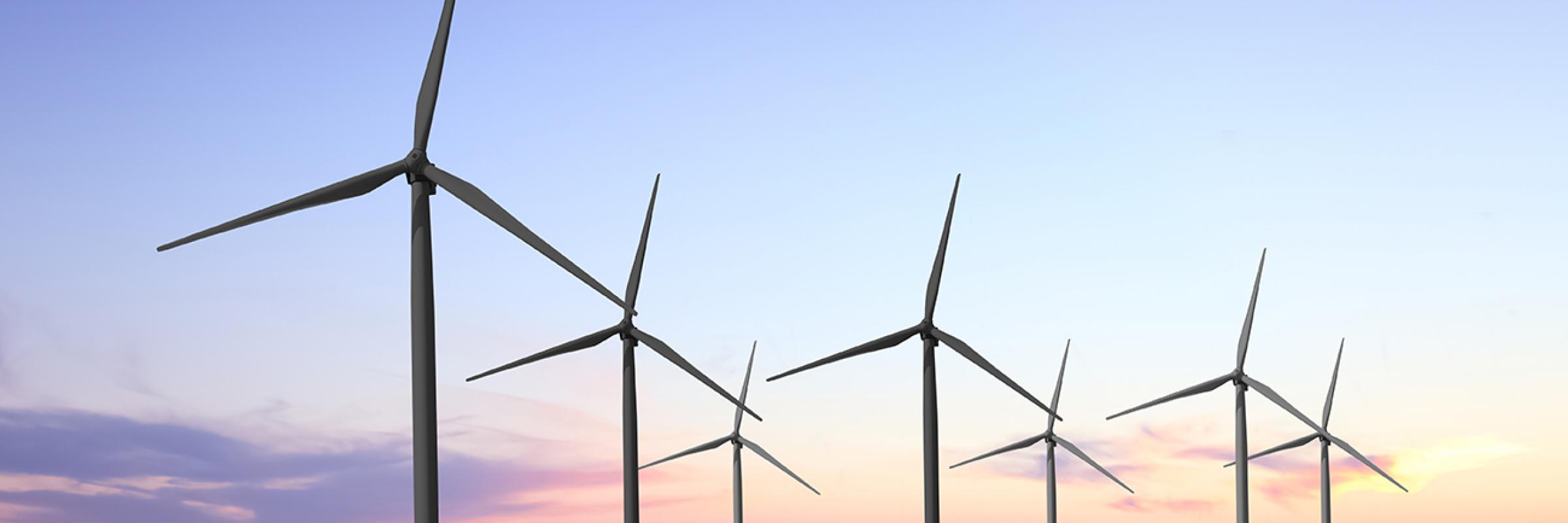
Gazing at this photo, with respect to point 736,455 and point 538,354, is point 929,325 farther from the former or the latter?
point 736,455

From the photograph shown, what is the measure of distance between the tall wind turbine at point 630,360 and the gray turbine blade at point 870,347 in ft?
8.94

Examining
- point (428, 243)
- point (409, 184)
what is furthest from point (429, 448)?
point (409, 184)

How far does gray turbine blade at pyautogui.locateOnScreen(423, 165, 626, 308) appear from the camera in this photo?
107 feet

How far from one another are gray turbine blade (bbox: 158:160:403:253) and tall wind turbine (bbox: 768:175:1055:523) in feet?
64.4

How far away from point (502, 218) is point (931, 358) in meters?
20.7

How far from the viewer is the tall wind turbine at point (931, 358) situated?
157 ft

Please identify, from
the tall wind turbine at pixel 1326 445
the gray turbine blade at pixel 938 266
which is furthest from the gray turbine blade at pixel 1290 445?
the gray turbine blade at pixel 938 266

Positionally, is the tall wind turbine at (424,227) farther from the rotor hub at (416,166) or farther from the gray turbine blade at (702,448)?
the gray turbine blade at (702,448)

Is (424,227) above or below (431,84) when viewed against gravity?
below

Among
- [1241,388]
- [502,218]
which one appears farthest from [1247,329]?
[502,218]

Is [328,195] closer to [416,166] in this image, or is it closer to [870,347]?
[416,166]

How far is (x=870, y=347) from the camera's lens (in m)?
54.6

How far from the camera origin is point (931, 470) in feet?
157

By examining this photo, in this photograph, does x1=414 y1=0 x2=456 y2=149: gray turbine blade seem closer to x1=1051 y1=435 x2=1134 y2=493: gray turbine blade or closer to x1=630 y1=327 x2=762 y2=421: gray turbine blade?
x1=630 y1=327 x2=762 y2=421: gray turbine blade
